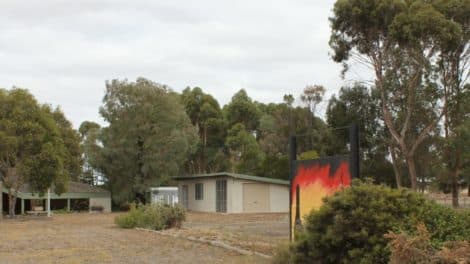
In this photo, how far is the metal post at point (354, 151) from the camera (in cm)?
1091

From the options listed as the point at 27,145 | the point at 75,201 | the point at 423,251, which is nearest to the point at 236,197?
the point at 75,201

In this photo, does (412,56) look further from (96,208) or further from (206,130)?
(206,130)

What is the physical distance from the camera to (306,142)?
48812mm

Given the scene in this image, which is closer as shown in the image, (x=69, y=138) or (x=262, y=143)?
(x=69, y=138)

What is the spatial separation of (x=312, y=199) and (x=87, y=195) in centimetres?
3794

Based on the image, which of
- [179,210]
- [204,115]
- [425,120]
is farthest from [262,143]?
[179,210]

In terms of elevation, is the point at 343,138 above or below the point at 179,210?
above

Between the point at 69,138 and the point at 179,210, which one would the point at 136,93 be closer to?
the point at 69,138

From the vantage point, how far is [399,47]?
36875mm

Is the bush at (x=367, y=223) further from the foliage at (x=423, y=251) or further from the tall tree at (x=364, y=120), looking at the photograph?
the tall tree at (x=364, y=120)

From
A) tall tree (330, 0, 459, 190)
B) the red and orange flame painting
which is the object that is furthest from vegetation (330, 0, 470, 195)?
the red and orange flame painting

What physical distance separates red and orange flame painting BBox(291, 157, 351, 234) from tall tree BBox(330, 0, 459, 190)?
24.0 metres

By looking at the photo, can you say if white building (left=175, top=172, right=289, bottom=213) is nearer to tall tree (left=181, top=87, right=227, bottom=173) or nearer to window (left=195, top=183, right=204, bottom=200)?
window (left=195, top=183, right=204, bottom=200)

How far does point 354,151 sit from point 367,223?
2878 mm
